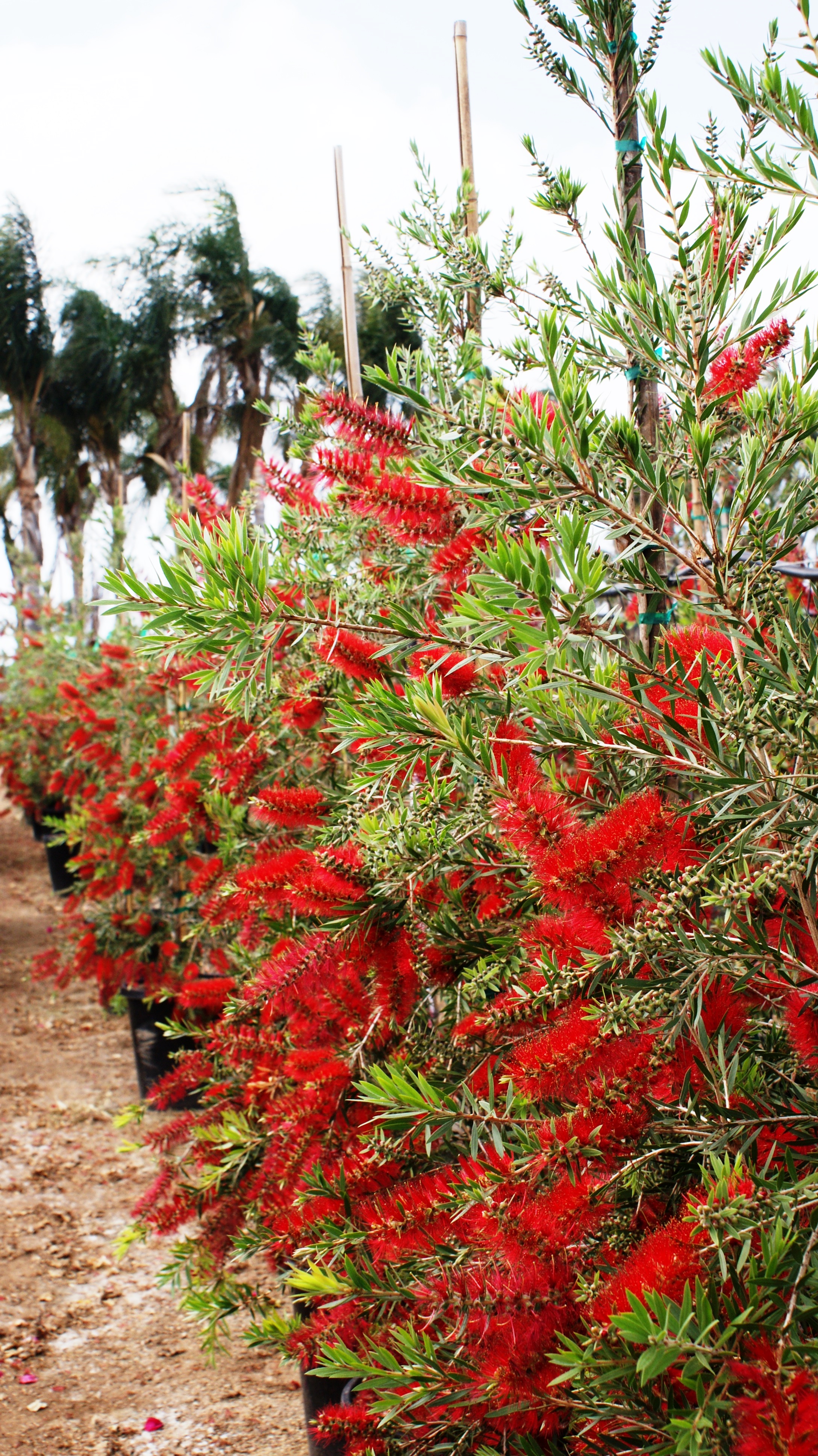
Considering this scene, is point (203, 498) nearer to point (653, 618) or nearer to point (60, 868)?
point (653, 618)

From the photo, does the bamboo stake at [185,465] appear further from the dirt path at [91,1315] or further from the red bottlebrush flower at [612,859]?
the dirt path at [91,1315]

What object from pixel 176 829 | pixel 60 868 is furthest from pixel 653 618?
pixel 60 868

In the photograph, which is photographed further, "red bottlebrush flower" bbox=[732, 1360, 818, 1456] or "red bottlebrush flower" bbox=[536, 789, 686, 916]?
"red bottlebrush flower" bbox=[536, 789, 686, 916]

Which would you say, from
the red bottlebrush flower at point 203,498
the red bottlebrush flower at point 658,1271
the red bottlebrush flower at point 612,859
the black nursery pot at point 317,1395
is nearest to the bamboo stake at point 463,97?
the red bottlebrush flower at point 203,498

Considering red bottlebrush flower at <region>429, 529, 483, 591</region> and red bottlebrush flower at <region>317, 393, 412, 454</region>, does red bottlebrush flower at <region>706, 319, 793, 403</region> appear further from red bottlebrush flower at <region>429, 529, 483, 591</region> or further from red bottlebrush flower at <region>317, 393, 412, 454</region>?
red bottlebrush flower at <region>317, 393, 412, 454</region>

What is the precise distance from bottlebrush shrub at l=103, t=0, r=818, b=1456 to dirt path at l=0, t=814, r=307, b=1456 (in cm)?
125

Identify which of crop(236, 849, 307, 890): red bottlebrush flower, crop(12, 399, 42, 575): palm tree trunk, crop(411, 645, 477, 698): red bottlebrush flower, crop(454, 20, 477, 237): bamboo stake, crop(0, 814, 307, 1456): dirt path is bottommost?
crop(0, 814, 307, 1456): dirt path

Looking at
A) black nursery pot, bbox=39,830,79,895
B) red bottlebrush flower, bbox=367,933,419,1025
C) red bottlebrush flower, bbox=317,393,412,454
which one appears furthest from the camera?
black nursery pot, bbox=39,830,79,895

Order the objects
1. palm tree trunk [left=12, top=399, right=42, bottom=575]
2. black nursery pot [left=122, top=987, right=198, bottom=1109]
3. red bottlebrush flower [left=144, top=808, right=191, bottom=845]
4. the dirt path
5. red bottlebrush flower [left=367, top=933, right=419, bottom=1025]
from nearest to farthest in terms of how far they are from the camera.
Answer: red bottlebrush flower [left=367, top=933, right=419, bottom=1025] → the dirt path → red bottlebrush flower [left=144, top=808, right=191, bottom=845] → black nursery pot [left=122, top=987, right=198, bottom=1109] → palm tree trunk [left=12, top=399, right=42, bottom=575]

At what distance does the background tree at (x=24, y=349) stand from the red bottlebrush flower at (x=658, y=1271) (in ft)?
46.9

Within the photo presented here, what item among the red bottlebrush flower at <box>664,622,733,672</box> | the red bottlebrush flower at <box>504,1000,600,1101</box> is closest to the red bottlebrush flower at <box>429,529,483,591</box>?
the red bottlebrush flower at <box>664,622,733,672</box>

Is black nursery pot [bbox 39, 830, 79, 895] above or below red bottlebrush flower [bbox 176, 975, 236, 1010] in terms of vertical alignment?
below

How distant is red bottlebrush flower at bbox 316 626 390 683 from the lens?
51.6 inches

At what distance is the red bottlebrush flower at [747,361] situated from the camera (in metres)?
1.08
